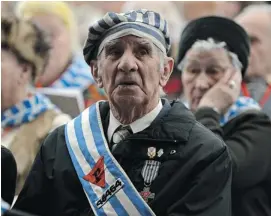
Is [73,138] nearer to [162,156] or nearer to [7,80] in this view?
[162,156]

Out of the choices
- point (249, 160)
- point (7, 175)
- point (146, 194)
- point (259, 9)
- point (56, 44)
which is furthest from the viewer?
point (56, 44)

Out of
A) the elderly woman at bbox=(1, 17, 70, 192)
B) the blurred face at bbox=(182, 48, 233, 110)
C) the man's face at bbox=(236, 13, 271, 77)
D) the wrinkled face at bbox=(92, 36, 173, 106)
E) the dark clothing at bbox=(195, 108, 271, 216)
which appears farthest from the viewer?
the man's face at bbox=(236, 13, 271, 77)

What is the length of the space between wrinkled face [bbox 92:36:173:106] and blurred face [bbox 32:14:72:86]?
2634 millimetres

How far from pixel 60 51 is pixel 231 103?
219cm

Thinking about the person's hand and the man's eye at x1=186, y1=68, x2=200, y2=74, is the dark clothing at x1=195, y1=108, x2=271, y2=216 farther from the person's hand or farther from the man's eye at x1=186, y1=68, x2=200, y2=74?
the man's eye at x1=186, y1=68, x2=200, y2=74

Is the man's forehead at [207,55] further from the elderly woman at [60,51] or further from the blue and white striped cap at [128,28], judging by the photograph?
the elderly woman at [60,51]

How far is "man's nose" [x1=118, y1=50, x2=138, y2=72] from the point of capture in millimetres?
3318

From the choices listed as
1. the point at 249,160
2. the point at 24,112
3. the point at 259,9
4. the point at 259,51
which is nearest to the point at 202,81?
the point at 249,160

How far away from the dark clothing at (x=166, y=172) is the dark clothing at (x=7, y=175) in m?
0.06

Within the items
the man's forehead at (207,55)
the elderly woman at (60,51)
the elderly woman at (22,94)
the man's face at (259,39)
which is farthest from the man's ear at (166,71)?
the elderly woman at (60,51)

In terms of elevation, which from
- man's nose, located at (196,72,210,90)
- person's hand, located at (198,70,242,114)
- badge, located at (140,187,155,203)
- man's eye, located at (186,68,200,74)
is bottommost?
person's hand, located at (198,70,242,114)

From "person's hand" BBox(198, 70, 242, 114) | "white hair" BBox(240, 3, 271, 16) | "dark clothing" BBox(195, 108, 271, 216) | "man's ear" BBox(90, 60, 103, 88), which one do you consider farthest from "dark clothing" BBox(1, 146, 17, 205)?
"white hair" BBox(240, 3, 271, 16)

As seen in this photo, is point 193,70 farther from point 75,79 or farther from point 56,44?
point 56,44

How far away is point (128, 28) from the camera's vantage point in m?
3.36
